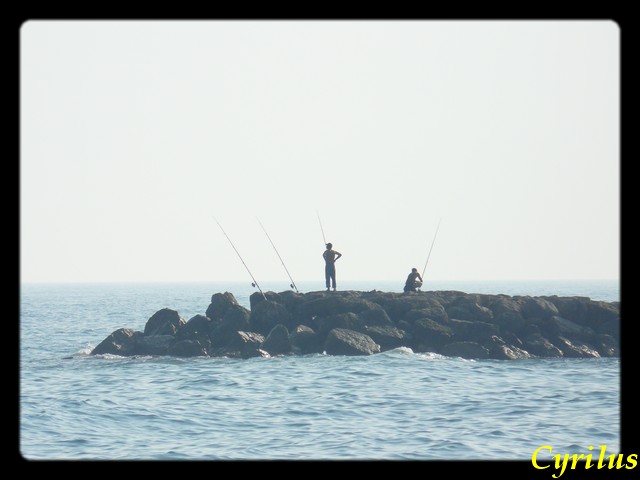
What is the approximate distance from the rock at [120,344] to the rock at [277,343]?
4413 millimetres

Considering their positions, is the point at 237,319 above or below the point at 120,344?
above

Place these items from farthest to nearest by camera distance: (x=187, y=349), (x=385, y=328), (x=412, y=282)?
1. (x=412, y=282)
2. (x=187, y=349)
3. (x=385, y=328)

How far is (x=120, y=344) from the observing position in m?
24.0

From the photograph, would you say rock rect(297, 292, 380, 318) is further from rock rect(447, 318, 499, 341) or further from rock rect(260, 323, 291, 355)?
rock rect(447, 318, 499, 341)

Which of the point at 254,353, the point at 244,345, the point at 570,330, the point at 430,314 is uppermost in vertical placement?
the point at 430,314

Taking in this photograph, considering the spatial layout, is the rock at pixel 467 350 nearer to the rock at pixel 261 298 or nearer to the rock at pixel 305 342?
the rock at pixel 305 342

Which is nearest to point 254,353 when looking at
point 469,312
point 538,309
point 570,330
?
point 469,312

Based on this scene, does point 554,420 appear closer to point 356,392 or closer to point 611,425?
point 611,425

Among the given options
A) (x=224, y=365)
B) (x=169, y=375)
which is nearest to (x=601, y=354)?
Answer: (x=224, y=365)

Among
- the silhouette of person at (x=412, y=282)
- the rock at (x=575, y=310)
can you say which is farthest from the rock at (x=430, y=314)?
the rock at (x=575, y=310)

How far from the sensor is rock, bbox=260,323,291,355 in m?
22.1

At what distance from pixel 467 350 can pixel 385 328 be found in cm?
252

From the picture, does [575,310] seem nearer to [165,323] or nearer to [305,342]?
[305,342]
